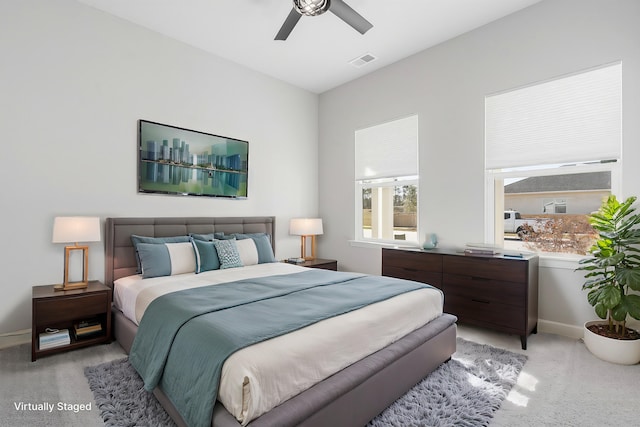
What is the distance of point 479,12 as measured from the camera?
10.7 feet

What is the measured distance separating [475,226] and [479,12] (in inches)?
87.1

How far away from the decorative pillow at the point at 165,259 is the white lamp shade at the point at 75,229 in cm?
41

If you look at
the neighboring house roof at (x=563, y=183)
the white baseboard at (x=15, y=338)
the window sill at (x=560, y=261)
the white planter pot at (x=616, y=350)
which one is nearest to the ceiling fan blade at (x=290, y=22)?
the neighboring house roof at (x=563, y=183)

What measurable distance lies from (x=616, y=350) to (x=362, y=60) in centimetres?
393

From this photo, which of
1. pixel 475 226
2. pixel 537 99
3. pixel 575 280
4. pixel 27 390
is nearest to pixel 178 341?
pixel 27 390

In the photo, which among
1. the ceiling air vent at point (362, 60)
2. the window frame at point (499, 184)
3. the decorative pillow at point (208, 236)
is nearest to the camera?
the window frame at point (499, 184)

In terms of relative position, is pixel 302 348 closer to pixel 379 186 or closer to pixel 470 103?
pixel 470 103

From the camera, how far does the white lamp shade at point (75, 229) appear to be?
2.72m

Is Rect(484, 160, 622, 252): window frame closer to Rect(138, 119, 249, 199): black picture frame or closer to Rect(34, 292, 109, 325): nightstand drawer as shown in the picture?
Rect(138, 119, 249, 199): black picture frame

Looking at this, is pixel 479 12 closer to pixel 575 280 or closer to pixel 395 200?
pixel 395 200

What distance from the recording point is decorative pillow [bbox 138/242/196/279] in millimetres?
3049

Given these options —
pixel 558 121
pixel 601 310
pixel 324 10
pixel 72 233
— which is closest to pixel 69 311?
pixel 72 233

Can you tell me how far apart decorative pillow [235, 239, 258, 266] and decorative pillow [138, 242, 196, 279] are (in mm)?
537

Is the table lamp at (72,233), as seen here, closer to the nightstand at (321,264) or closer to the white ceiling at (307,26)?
the white ceiling at (307,26)
